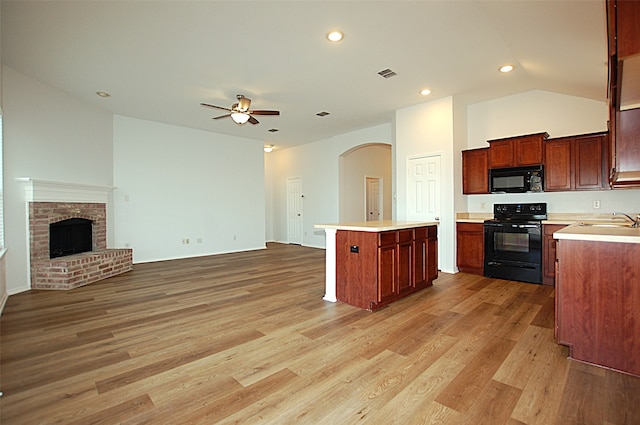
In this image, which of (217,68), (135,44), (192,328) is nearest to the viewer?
(192,328)

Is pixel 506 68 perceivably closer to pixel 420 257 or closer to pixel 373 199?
pixel 420 257

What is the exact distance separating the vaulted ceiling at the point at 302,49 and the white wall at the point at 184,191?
1264mm

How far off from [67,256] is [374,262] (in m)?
4.99

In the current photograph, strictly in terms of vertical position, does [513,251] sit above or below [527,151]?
below

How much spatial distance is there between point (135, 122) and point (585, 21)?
7157mm

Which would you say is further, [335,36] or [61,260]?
[61,260]

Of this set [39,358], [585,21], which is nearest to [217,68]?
[39,358]

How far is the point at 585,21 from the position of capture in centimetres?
266

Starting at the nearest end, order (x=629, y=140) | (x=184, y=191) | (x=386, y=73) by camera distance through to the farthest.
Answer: (x=629, y=140) < (x=386, y=73) < (x=184, y=191)

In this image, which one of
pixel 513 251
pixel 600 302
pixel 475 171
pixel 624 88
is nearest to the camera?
pixel 624 88

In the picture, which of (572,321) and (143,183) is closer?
(572,321)

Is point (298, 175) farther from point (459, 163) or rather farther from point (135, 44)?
point (135, 44)

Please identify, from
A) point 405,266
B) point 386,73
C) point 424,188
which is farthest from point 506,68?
point 405,266

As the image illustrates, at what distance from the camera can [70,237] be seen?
5.15 meters
